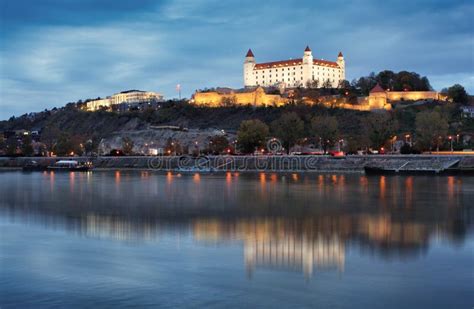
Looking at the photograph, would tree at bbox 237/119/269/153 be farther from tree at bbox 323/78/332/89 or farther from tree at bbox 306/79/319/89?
tree at bbox 323/78/332/89

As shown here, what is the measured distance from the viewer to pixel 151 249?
14203 mm

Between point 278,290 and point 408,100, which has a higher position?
point 408,100

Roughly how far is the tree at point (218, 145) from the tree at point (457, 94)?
151 ft

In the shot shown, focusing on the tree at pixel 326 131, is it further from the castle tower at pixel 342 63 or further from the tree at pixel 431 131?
the castle tower at pixel 342 63

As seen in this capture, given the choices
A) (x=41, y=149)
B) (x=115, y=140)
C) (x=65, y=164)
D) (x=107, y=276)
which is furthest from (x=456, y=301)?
(x=41, y=149)

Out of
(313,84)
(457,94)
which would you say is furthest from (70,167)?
(457,94)

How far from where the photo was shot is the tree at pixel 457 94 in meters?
107

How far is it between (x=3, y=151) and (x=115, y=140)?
27.1 m

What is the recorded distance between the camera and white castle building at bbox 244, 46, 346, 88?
131 m

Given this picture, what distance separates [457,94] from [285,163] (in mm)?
54755

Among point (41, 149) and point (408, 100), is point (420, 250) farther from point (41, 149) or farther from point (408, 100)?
point (41, 149)

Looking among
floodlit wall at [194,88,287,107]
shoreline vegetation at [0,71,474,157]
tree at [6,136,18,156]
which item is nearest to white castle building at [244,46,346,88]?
shoreline vegetation at [0,71,474,157]

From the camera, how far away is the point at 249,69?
13862 centimetres

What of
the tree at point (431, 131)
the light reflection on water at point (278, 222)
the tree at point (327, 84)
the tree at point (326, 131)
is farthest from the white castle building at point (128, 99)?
the light reflection on water at point (278, 222)
